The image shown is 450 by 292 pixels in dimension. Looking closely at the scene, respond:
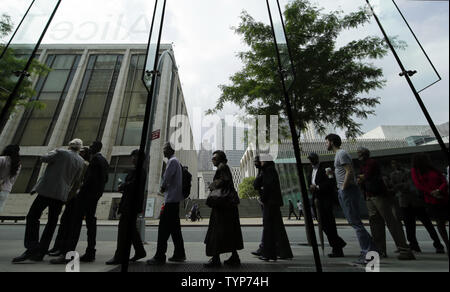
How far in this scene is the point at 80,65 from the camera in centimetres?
2364

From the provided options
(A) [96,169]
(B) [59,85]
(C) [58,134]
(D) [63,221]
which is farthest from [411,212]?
(B) [59,85]

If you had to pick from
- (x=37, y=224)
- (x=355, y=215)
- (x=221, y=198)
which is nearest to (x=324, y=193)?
(x=355, y=215)

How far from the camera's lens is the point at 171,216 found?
3.37 m

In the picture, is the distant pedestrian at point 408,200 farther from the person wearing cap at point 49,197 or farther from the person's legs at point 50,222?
the person's legs at point 50,222

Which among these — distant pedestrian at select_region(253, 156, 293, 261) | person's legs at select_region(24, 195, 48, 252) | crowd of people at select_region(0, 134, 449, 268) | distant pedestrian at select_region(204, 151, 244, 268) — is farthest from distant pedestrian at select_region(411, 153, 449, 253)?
person's legs at select_region(24, 195, 48, 252)

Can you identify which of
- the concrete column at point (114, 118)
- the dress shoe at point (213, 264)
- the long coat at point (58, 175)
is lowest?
the dress shoe at point (213, 264)

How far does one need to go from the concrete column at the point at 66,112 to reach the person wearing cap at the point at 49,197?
827 inches

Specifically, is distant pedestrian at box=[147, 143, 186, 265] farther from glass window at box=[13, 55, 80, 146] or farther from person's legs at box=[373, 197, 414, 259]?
glass window at box=[13, 55, 80, 146]

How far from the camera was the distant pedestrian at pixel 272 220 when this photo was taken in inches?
132

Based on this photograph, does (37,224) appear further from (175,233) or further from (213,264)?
(213,264)

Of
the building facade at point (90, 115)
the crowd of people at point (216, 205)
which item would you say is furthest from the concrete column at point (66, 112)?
the crowd of people at point (216, 205)

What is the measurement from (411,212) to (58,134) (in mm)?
25548

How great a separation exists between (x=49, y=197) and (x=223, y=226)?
8.98 ft
